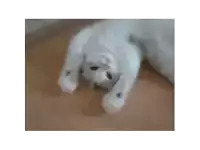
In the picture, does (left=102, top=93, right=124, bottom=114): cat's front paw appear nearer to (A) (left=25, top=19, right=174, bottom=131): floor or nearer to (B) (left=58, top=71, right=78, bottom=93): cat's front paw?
(A) (left=25, top=19, right=174, bottom=131): floor

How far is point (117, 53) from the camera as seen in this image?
1.37 meters

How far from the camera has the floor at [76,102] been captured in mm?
1379

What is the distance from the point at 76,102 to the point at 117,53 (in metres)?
0.26

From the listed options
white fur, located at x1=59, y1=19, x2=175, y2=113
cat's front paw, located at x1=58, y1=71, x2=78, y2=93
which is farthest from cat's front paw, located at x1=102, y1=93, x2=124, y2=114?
cat's front paw, located at x1=58, y1=71, x2=78, y2=93

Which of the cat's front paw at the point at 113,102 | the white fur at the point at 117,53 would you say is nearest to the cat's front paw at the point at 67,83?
the white fur at the point at 117,53

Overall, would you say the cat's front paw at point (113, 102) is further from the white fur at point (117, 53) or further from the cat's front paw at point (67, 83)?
the cat's front paw at point (67, 83)

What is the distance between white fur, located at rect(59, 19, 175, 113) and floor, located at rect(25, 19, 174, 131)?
31mm

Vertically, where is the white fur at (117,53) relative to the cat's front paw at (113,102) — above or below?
above

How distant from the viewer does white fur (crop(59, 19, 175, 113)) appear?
53.9 inches

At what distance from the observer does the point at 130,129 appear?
1.38 metres

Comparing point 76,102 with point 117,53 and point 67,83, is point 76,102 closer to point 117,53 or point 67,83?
point 67,83

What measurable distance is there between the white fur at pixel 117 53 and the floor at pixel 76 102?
0.03 m

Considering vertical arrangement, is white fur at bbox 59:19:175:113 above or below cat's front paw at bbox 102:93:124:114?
above
